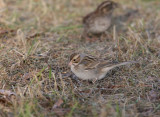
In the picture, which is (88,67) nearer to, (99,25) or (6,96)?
(6,96)

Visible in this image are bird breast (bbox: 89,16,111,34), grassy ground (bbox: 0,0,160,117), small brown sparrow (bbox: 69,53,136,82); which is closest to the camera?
grassy ground (bbox: 0,0,160,117)

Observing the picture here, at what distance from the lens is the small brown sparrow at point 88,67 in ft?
19.1

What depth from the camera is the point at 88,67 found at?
591 centimetres

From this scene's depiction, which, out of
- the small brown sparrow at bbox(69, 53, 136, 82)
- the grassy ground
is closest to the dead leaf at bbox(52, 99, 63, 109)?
the grassy ground

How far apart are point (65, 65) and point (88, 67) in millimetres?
766

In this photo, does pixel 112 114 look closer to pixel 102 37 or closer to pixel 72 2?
pixel 102 37

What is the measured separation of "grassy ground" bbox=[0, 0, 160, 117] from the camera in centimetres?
470

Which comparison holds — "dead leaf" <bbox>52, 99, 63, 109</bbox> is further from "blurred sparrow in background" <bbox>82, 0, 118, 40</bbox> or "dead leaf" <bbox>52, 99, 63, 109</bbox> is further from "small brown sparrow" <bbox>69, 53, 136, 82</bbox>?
"blurred sparrow in background" <bbox>82, 0, 118, 40</bbox>

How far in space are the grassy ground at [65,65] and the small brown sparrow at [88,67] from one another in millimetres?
164

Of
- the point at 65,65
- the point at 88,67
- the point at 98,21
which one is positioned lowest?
the point at 65,65

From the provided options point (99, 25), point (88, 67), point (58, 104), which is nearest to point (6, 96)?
point (58, 104)

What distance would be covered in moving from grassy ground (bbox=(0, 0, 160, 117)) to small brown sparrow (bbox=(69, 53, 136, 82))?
0.16 m

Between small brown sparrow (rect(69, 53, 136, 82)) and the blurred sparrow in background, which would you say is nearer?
small brown sparrow (rect(69, 53, 136, 82))

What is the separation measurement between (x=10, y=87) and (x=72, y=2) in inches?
257
